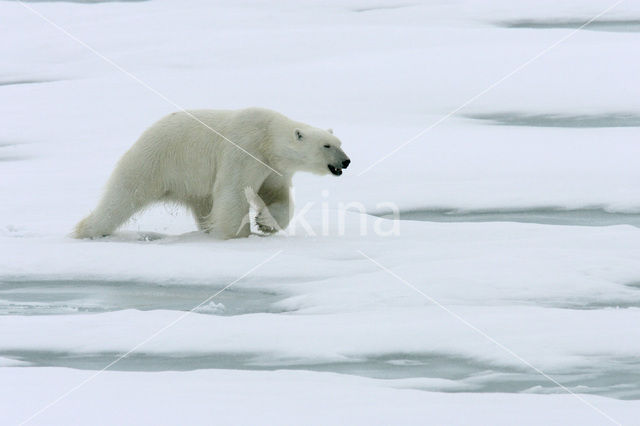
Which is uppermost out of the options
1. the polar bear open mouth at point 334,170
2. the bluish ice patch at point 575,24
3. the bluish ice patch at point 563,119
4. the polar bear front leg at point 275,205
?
the bluish ice patch at point 575,24

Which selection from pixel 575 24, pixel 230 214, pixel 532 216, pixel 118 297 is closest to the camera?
pixel 118 297

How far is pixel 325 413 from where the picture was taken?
3.04 m

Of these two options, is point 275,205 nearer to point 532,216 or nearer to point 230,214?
point 230,214

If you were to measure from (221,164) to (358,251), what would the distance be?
0.93 m

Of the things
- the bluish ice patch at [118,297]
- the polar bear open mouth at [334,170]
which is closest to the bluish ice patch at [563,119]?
the polar bear open mouth at [334,170]

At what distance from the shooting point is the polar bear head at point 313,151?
17.9ft

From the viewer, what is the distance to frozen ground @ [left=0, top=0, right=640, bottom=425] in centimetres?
329

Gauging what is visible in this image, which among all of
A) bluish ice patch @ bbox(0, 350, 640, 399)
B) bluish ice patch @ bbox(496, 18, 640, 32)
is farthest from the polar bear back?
bluish ice patch @ bbox(496, 18, 640, 32)

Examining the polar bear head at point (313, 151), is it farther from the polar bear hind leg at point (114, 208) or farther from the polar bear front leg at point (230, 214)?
the polar bear hind leg at point (114, 208)

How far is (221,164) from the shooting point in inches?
215

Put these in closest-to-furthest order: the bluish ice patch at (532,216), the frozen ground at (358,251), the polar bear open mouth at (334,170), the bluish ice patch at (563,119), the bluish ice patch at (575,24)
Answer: the frozen ground at (358,251) → the polar bear open mouth at (334,170) → the bluish ice patch at (532,216) → the bluish ice patch at (563,119) → the bluish ice patch at (575,24)

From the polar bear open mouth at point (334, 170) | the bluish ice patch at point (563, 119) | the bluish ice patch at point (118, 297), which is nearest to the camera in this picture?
the bluish ice patch at point (118, 297)

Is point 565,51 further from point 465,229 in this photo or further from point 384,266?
point 384,266

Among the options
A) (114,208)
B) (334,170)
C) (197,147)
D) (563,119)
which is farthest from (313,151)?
(563,119)
